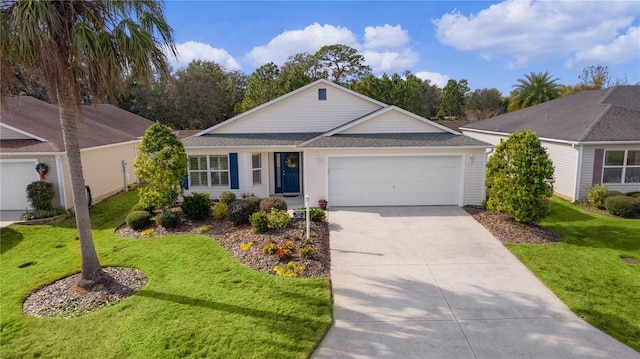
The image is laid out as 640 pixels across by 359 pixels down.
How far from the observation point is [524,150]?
1120 cm

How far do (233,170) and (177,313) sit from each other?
30.8 ft

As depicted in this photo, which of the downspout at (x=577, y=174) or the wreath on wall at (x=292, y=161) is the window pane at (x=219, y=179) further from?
the downspout at (x=577, y=174)

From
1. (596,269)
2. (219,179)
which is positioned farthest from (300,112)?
(596,269)

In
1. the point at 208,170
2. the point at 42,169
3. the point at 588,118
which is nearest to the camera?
the point at 42,169

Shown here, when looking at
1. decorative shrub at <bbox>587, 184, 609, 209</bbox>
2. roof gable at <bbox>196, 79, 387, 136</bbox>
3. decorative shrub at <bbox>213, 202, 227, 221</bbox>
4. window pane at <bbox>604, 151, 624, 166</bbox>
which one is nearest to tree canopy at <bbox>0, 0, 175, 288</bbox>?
decorative shrub at <bbox>213, 202, 227, 221</bbox>

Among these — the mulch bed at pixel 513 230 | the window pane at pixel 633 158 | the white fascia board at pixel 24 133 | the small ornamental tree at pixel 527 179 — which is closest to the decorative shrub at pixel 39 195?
the white fascia board at pixel 24 133

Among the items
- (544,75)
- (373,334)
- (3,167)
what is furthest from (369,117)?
(544,75)

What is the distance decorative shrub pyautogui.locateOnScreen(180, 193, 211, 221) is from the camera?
12.7 m

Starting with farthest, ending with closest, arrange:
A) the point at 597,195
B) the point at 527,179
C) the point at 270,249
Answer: the point at 597,195 → the point at 527,179 → the point at 270,249

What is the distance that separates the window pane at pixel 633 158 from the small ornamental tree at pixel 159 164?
58.3ft

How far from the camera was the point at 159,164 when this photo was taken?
1229 centimetres

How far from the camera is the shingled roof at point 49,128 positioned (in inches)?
562

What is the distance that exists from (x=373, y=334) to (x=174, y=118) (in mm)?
37805

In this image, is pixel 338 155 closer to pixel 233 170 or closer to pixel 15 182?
pixel 233 170
